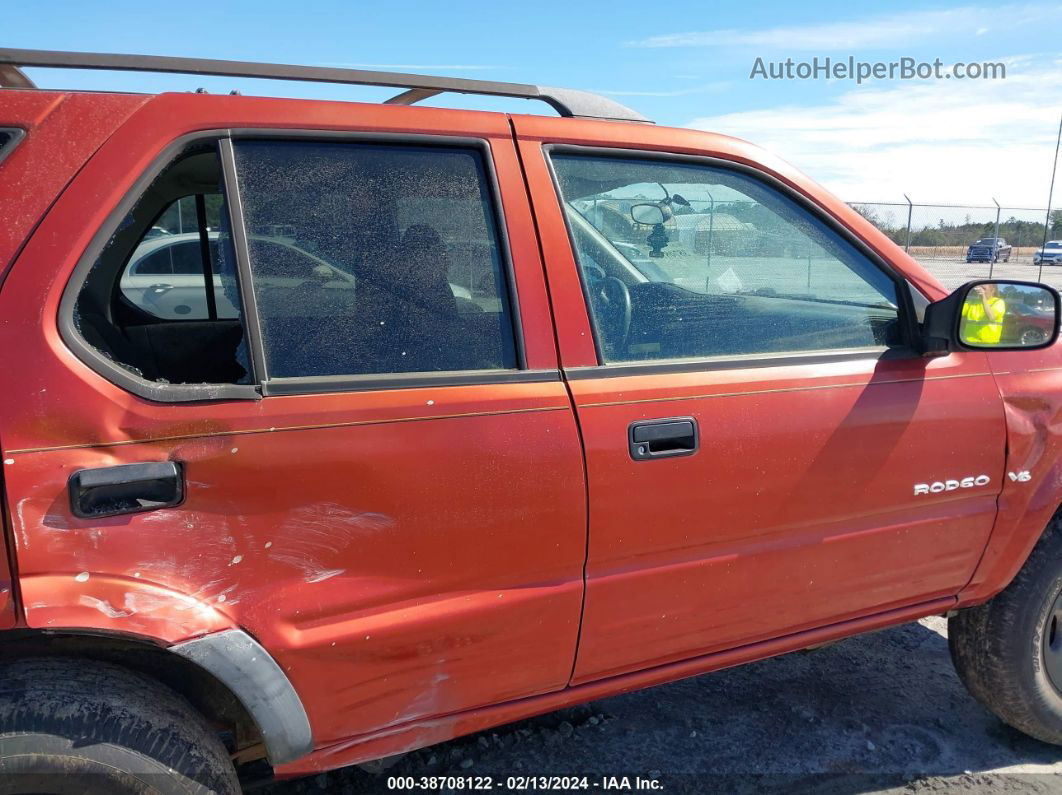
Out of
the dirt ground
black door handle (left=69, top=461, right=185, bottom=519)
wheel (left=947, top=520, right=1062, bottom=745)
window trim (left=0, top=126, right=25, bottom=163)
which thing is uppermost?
window trim (left=0, top=126, right=25, bottom=163)

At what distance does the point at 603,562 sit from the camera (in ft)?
6.41

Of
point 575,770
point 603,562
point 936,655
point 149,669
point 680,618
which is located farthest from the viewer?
point 936,655

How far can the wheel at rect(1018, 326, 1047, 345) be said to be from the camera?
235cm

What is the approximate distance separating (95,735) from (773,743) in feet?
7.06

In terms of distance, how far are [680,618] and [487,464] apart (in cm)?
72

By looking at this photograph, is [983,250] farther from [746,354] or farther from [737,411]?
[737,411]

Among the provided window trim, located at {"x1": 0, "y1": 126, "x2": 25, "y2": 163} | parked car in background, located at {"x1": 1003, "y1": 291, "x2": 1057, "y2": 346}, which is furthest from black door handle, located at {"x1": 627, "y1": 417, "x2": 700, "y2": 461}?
window trim, located at {"x1": 0, "y1": 126, "x2": 25, "y2": 163}

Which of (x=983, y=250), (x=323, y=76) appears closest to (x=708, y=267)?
(x=323, y=76)

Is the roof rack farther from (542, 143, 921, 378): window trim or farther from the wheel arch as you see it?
the wheel arch

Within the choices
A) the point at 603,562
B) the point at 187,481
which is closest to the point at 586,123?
the point at 603,562

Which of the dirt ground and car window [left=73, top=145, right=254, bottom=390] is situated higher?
car window [left=73, top=145, right=254, bottom=390]

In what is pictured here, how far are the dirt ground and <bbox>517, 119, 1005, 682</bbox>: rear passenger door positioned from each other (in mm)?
630

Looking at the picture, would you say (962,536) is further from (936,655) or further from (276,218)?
(276,218)

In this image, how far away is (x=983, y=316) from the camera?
230 centimetres
